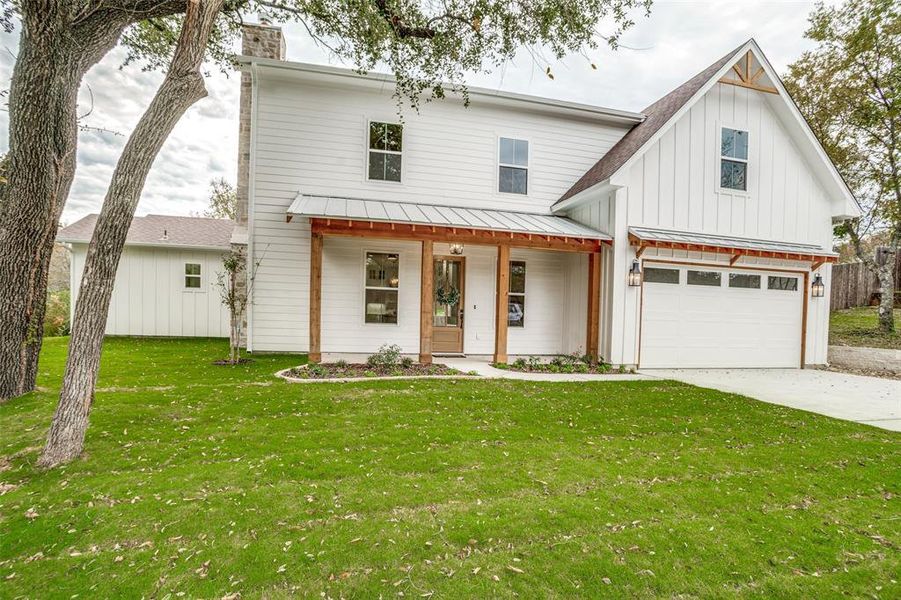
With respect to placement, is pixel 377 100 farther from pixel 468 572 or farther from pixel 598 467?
pixel 468 572

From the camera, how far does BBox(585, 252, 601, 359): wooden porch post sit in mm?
8773

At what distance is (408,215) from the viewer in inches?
320

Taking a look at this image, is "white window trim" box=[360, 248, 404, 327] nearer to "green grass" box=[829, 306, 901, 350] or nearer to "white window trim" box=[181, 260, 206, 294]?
"white window trim" box=[181, 260, 206, 294]

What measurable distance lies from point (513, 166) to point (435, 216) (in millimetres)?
2880

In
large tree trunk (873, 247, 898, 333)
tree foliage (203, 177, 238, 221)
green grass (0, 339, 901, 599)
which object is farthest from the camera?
tree foliage (203, 177, 238, 221)

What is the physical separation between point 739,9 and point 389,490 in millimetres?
12815

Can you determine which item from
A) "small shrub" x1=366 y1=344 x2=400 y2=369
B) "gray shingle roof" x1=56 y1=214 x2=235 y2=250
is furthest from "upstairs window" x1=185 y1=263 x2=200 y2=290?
"small shrub" x1=366 y1=344 x2=400 y2=369

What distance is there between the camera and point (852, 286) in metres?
15.2

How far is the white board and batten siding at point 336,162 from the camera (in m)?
8.62

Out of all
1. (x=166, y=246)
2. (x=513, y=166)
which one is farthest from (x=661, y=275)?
(x=166, y=246)

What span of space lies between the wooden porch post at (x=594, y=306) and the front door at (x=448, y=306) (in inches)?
116

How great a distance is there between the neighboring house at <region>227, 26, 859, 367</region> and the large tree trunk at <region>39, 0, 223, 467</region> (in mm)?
4101

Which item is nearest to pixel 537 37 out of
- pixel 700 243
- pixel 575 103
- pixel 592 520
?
pixel 575 103

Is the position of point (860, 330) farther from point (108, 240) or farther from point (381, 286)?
point (108, 240)
